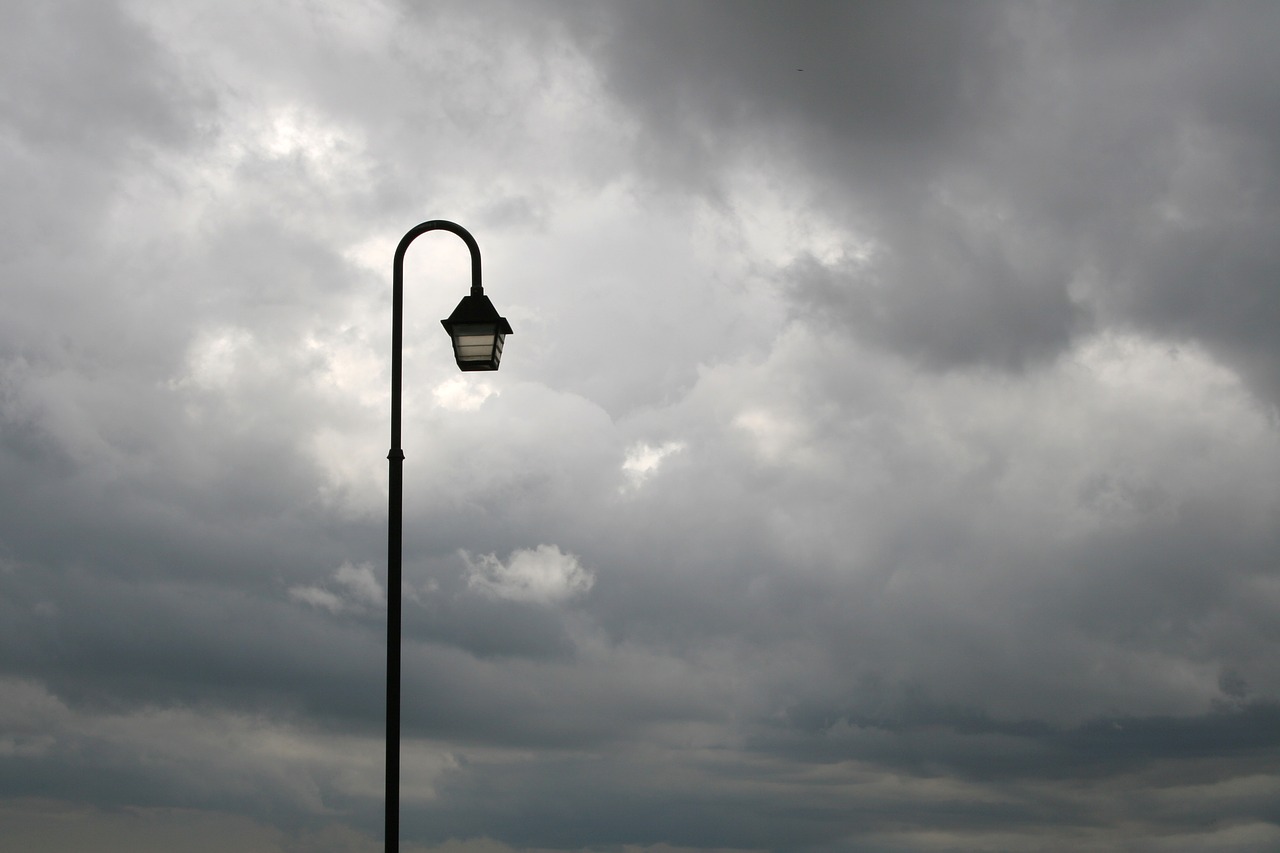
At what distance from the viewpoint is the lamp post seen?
13039 millimetres

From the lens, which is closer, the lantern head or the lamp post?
the lamp post

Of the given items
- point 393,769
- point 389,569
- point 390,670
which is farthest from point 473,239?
point 393,769

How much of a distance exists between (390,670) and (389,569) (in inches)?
40.2

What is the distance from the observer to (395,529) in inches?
536

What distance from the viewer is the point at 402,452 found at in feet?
47.1

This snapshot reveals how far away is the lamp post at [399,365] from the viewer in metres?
13.0

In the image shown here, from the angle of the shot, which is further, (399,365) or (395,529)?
(399,365)

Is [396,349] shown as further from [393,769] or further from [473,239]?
[393,769]

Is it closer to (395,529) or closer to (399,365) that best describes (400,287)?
(399,365)

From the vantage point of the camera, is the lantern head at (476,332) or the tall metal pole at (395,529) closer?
the tall metal pole at (395,529)

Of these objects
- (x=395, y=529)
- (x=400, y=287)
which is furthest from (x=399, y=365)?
(x=395, y=529)

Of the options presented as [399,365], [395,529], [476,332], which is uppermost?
[476,332]

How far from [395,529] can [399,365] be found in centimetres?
186

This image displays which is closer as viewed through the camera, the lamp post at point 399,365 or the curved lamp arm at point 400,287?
the lamp post at point 399,365
